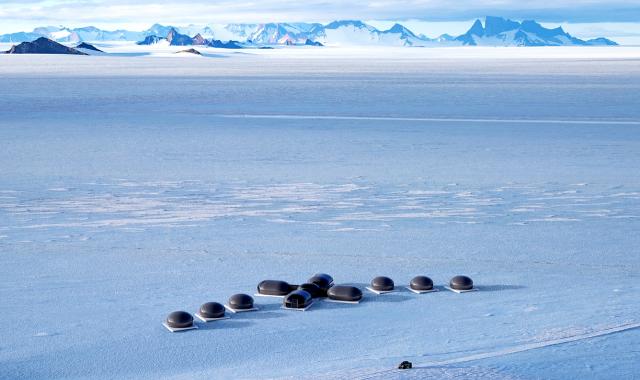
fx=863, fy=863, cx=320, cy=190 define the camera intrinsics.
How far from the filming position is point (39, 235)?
502cm

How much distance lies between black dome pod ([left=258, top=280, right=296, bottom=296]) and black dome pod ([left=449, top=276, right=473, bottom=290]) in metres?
0.74

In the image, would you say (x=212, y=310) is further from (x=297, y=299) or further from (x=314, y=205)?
(x=314, y=205)

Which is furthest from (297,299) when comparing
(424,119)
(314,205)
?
(424,119)

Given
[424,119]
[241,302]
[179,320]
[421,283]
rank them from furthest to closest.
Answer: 1. [424,119]
2. [421,283]
3. [241,302]
4. [179,320]

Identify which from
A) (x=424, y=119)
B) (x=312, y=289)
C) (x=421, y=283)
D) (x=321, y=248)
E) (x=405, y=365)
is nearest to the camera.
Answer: (x=405, y=365)

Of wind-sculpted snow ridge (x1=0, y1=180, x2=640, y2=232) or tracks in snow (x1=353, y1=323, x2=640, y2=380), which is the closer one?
tracks in snow (x1=353, y1=323, x2=640, y2=380)

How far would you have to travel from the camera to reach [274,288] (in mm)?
3801

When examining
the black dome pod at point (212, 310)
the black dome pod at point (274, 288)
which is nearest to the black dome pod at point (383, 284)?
the black dome pod at point (274, 288)

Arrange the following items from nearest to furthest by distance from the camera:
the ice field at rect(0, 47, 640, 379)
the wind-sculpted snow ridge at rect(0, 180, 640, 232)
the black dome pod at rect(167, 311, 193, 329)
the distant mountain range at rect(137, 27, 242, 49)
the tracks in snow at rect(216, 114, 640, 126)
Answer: the ice field at rect(0, 47, 640, 379) → the black dome pod at rect(167, 311, 193, 329) → the wind-sculpted snow ridge at rect(0, 180, 640, 232) → the tracks in snow at rect(216, 114, 640, 126) → the distant mountain range at rect(137, 27, 242, 49)

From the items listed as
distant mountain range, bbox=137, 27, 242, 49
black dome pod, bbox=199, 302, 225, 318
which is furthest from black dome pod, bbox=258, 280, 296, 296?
distant mountain range, bbox=137, 27, 242, 49

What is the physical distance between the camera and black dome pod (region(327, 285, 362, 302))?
12.3 ft

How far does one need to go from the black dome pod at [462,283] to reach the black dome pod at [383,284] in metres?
0.28

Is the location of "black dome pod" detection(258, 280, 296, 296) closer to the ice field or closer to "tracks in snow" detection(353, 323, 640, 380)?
the ice field

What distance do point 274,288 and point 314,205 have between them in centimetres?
224
